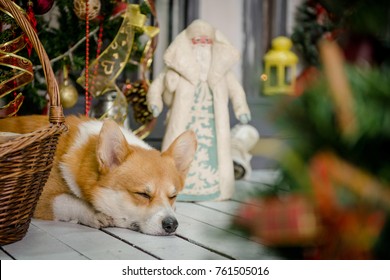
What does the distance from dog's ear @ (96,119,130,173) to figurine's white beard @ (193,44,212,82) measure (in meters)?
0.51

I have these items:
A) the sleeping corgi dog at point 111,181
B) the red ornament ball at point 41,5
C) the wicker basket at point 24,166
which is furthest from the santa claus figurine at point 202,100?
the wicker basket at point 24,166

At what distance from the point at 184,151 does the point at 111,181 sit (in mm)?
233

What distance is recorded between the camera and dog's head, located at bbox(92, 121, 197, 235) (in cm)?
133

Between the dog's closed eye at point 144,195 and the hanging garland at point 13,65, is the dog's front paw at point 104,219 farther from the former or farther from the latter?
the hanging garland at point 13,65

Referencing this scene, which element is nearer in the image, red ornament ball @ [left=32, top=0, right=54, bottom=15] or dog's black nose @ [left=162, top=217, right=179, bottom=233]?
dog's black nose @ [left=162, top=217, right=179, bottom=233]

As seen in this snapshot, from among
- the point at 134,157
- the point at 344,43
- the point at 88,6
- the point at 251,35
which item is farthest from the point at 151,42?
the point at 344,43

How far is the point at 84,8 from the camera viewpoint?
1.76m

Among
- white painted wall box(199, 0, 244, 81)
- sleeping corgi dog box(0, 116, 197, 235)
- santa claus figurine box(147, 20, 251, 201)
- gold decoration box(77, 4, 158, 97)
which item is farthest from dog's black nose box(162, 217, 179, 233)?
white painted wall box(199, 0, 244, 81)

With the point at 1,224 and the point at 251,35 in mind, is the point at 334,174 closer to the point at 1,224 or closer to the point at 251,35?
the point at 1,224

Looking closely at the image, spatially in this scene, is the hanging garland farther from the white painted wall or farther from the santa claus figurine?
the white painted wall

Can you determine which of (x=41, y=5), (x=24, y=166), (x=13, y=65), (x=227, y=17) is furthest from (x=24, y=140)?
(x=227, y=17)

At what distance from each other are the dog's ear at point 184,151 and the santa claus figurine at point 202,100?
0.26 m

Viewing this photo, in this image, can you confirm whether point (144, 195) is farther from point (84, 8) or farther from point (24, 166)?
point (84, 8)

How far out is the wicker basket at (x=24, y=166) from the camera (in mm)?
1088
